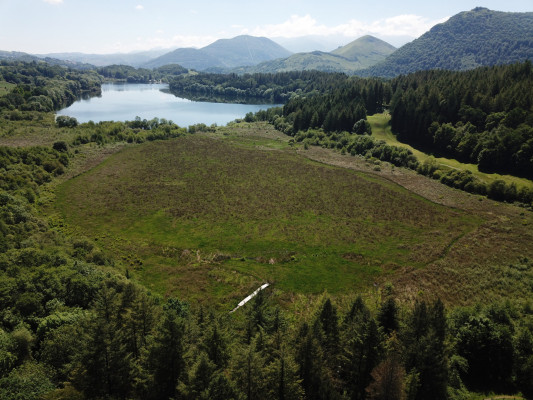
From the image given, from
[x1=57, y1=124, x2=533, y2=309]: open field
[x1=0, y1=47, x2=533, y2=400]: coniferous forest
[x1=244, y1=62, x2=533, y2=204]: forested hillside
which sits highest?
[x1=244, y1=62, x2=533, y2=204]: forested hillside

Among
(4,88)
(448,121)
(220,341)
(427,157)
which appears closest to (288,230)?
(220,341)

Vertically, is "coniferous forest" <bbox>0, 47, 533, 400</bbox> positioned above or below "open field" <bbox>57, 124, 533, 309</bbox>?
above

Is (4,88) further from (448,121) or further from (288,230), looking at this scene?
(448,121)

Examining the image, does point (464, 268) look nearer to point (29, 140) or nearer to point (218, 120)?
point (29, 140)

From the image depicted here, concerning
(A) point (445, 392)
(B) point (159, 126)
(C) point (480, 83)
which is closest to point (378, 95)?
(C) point (480, 83)

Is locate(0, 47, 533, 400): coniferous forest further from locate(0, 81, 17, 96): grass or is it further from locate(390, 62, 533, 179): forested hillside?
locate(0, 81, 17, 96): grass

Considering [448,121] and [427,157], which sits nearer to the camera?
[427,157]

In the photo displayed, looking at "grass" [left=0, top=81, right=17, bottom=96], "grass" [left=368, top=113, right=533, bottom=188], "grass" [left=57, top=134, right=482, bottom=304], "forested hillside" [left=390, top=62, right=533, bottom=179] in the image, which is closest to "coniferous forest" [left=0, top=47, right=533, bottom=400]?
"grass" [left=57, top=134, right=482, bottom=304]
